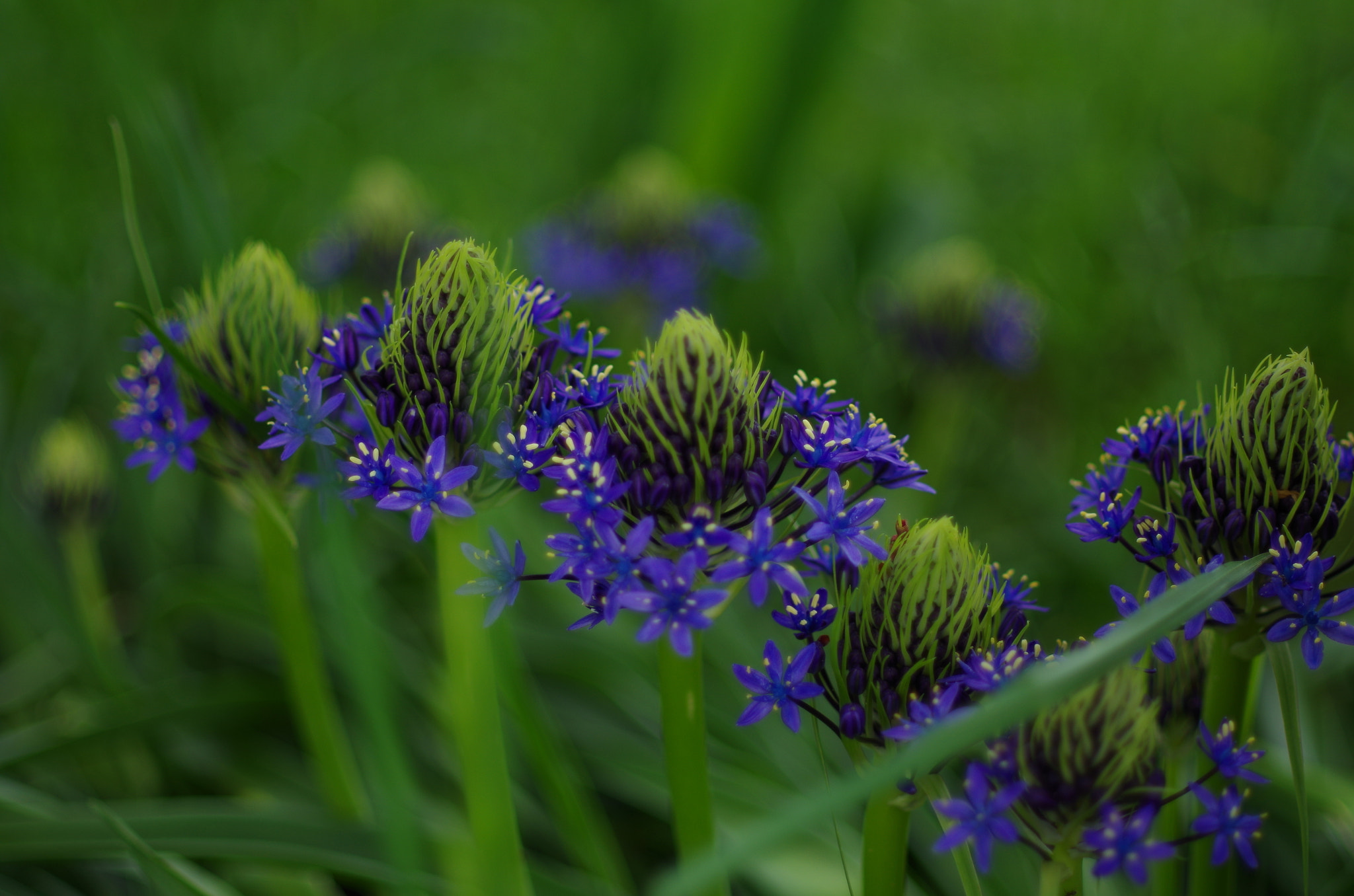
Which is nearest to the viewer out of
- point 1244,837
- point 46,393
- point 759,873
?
point 1244,837

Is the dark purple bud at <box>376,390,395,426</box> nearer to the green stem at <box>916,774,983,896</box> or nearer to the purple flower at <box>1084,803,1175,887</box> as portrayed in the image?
the green stem at <box>916,774,983,896</box>

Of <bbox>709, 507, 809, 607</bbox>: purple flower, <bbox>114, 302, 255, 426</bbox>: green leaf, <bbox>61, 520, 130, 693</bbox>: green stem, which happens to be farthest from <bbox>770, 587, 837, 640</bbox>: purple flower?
<bbox>61, 520, 130, 693</bbox>: green stem

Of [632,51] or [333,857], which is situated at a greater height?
[632,51]

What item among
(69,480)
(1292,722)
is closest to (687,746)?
(1292,722)

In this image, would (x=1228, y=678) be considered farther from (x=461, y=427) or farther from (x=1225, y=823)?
(x=461, y=427)

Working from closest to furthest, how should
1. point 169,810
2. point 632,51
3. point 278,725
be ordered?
point 169,810, point 278,725, point 632,51

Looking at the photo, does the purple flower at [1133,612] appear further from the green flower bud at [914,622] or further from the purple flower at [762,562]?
the purple flower at [762,562]

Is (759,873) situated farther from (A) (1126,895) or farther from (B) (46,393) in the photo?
(B) (46,393)

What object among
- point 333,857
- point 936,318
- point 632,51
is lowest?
point 333,857

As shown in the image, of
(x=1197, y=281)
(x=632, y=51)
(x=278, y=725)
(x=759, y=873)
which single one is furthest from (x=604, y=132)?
(x=759, y=873)
